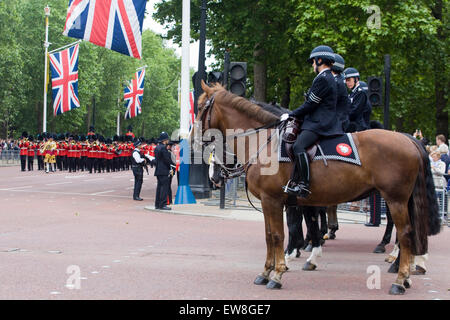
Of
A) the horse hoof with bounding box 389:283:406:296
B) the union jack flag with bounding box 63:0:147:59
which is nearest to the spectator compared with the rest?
the horse hoof with bounding box 389:283:406:296

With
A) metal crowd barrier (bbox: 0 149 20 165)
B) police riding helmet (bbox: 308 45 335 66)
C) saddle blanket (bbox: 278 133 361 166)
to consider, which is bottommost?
metal crowd barrier (bbox: 0 149 20 165)

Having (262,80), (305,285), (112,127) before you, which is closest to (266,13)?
(262,80)

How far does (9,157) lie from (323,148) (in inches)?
1794

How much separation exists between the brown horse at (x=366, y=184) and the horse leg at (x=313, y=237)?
1.01m

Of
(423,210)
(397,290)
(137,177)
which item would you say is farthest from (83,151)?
(397,290)

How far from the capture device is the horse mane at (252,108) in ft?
25.9

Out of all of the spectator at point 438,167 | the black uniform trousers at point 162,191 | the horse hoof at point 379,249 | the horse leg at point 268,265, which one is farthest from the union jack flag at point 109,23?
the horse leg at point 268,265

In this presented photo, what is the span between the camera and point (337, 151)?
7.41m

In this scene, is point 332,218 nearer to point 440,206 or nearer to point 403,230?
point 403,230

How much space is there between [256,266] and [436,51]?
19.7m

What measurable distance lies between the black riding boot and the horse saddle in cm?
13

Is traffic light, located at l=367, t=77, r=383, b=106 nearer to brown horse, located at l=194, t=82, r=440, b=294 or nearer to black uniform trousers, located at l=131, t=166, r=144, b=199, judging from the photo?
brown horse, located at l=194, t=82, r=440, b=294

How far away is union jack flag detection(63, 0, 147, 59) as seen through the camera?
1953 centimetres

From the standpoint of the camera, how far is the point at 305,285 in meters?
7.51
